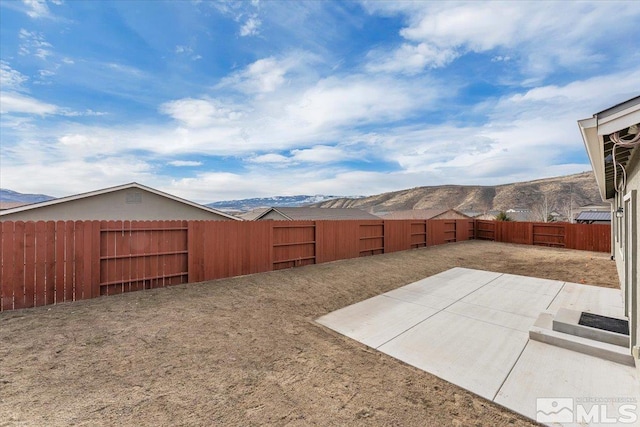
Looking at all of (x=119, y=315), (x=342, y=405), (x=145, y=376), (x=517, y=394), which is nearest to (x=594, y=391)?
(x=517, y=394)

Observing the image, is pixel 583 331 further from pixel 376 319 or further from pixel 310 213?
pixel 310 213

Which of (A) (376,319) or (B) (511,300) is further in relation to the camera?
(B) (511,300)

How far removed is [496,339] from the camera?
3.79 meters

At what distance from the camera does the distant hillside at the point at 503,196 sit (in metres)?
50.5

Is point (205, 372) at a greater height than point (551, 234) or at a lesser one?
lesser

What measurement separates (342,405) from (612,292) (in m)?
7.39

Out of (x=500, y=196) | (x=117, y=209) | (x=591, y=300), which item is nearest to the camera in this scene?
(x=591, y=300)

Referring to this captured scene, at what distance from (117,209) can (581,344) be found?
15060 millimetres

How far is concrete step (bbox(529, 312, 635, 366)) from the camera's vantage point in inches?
124

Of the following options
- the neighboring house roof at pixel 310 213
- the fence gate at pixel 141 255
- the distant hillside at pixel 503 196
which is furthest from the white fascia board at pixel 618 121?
the distant hillside at pixel 503 196

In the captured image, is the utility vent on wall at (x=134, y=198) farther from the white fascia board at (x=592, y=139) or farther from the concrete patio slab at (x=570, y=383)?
the white fascia board at (x=592, y=139)

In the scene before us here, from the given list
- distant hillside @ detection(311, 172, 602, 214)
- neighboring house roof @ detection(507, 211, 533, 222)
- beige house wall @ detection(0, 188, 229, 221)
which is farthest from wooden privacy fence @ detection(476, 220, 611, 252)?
distant hillside @ detection(311, 172, 602, 214)

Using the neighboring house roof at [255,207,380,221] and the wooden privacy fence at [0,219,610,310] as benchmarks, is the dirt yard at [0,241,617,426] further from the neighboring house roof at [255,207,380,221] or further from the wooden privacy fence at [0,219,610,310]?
the neighboring house roof at [255,207,380,221]

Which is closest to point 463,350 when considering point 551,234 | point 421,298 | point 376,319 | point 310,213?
point 376,319
